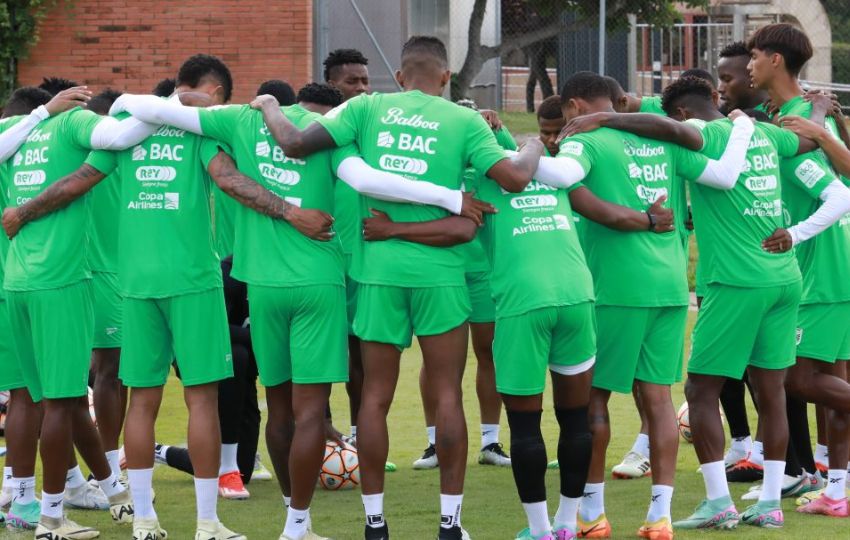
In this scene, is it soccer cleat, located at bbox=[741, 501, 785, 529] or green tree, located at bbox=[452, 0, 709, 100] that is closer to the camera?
soccer cleat, located at bbox=[741, 501, 785, 529]

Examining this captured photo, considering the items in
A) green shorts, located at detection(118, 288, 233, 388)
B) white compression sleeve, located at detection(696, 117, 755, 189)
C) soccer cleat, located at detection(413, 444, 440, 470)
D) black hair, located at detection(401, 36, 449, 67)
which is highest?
black hair, located at detection(401, 36, 449, 67)

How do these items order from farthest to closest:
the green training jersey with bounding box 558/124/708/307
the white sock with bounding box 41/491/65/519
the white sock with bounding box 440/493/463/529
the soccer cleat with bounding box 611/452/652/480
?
the soccer cleat with bounding box 611/452/652/480 → the white sock with bounding box 41/491/65/519 → the green training jersey with bounding box 558/124/708/307 → the white sock with bounding box 440/493/463/529

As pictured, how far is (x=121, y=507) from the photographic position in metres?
7.60

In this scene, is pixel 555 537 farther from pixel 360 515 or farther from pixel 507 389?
pixel 360 515

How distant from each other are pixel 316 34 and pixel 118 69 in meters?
3.22

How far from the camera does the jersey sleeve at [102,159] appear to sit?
274 inches

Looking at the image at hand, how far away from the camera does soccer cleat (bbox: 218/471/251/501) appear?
8.24 m

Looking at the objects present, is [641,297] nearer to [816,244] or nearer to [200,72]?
[816,244]

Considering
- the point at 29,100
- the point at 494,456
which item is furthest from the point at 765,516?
the point at 29,100

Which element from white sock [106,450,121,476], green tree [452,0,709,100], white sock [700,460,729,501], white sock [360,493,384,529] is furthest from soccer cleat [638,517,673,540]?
green tree [452,0,709,100]

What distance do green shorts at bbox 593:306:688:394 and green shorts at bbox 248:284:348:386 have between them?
4.49ft

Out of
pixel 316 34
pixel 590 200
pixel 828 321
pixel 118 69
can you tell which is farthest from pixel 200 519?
pixel 118 69

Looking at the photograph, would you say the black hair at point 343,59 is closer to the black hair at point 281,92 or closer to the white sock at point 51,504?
the black hair at point 281,92

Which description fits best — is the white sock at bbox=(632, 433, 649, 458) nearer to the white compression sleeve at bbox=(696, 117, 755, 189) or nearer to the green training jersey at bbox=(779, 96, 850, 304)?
the green training jersey at bbox=(779, 96, 850, 304)
